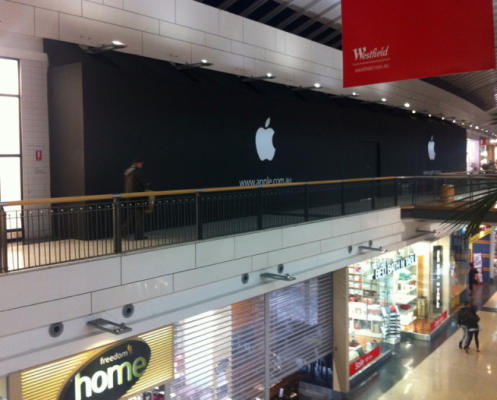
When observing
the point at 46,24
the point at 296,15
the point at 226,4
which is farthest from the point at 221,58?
the point at 46,24

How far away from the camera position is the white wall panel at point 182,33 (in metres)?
10.2

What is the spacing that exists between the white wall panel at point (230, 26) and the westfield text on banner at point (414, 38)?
471 cm

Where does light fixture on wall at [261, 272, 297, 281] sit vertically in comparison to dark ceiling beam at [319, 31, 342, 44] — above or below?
below

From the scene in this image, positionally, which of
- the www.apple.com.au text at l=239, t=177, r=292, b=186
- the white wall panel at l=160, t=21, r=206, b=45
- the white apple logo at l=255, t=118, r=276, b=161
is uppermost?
the white wall panel at l=160, t=21, r=206, b=45

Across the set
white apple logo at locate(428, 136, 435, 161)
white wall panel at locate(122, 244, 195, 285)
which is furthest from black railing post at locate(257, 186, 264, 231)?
white apple logo at locate(428, 136, 435, 161)

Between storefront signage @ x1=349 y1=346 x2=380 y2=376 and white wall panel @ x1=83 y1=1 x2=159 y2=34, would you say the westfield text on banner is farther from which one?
storefront signage @ x1=349 y1=346 x2=380 y2=376

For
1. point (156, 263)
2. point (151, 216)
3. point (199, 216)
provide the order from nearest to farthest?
point (156, 263) → point (151, 216) → point (199, 216)

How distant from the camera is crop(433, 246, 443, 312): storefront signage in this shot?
15.7 metres

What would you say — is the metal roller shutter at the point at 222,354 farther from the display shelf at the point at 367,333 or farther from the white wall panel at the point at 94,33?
the white wall panel at the point at 94,33

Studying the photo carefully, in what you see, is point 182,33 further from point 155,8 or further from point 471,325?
point 471,325

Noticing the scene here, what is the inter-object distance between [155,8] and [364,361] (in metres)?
9.37

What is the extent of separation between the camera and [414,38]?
6.83m

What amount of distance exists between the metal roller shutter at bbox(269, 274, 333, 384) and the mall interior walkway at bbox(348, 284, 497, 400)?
1518 mm

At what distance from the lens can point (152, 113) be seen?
31.8 feet
